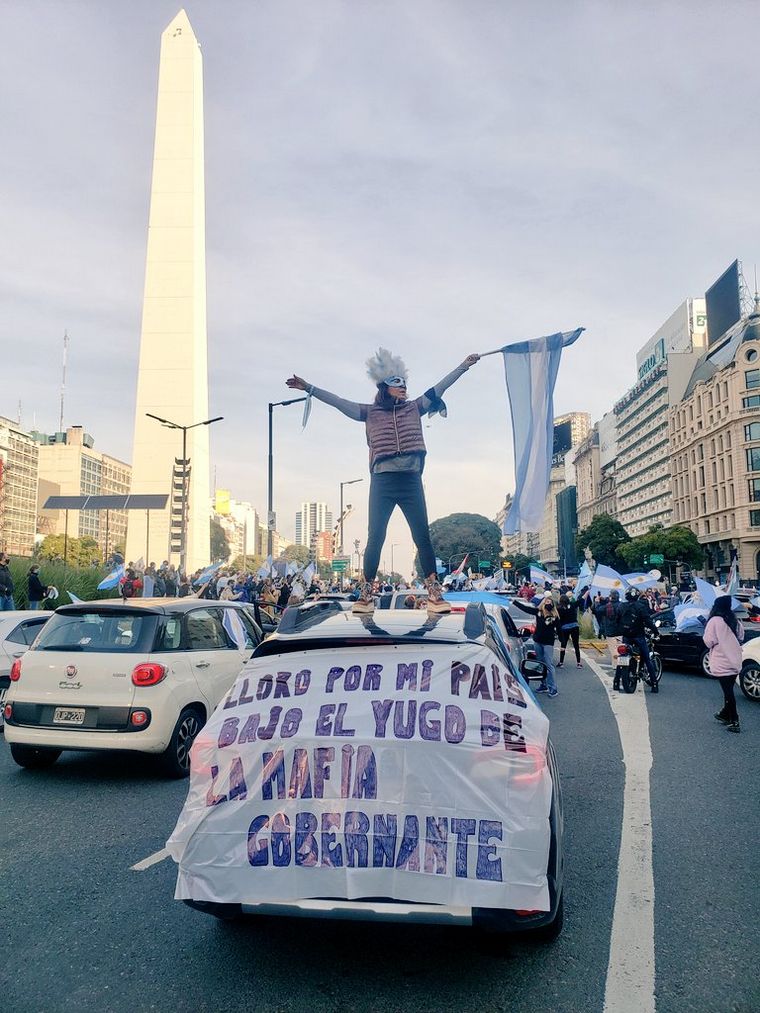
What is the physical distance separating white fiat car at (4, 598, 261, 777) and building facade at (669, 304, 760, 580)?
69882 millimetres

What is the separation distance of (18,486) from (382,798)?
14904 cm

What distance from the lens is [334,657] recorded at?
3693 millimetres

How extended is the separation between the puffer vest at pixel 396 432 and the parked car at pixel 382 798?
2.80 meters

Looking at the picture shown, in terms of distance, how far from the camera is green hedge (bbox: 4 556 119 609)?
21375 mm

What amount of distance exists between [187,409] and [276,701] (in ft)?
154

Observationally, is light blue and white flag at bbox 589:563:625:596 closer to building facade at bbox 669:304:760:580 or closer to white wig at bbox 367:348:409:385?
white wig at bbox 367:348:409:385

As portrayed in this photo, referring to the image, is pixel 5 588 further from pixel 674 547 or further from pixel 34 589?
pixel 674 547

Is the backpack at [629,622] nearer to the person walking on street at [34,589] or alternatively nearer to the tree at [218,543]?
the person walking on street at [34,589]

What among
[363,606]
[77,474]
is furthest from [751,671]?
[77,474]

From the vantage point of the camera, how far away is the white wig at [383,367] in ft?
21.1

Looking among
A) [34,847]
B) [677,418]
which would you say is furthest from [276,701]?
[677,418]

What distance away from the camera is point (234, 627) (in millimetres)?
8461

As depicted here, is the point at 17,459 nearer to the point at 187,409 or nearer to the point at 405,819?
the point at 187,409

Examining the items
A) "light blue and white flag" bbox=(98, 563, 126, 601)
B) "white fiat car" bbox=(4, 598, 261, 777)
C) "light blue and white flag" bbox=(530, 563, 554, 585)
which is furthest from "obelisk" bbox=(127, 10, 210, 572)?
"white fiat car" bbox=(4, 598, 261, 777)
